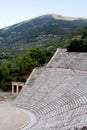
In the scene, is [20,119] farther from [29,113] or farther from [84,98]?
[84,98]

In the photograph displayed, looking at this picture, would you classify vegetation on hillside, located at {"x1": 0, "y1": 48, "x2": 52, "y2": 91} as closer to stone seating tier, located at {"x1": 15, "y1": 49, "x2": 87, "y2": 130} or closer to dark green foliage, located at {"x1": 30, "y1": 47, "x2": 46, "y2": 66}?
dark green foliage, located at {"x1": 30, "y1": 47, "x2": 46, "y2": 66}

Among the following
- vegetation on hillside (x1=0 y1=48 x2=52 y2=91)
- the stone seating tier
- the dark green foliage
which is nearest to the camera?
Result: the stone seating tier

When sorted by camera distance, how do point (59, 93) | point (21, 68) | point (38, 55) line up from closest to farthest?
point (59, 93) → point (21, 68) → point (38, 55)

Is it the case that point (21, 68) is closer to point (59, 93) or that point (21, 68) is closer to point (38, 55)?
point (38, 55)

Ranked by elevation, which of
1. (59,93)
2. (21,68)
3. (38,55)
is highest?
(59,93)

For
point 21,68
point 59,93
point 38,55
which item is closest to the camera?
point 59,93

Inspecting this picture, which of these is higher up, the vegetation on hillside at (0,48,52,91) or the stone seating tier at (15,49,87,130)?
the stone seating tier at (15,49,87,130)

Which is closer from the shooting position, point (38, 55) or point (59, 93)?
point (59, 93)

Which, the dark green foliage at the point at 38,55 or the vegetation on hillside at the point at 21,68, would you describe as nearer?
the vegetation on hillside at the point at 21,68

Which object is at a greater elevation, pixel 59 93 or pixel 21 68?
pixel 59 93

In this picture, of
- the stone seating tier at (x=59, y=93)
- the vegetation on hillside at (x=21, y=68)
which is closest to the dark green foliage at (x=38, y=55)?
the vegetation on hillside at (x=21, y=68)

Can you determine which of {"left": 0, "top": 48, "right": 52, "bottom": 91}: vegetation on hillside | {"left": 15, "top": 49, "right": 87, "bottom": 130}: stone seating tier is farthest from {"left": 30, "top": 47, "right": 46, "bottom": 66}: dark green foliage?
{"left": 15, "top": 49, "right": 87, "bottom": 130}: stone seating tier

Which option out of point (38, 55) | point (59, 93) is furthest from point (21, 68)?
point (59, 93)

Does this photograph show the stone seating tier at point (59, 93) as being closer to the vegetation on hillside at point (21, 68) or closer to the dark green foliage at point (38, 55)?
the vegetation on hillside at point (21, 68)
